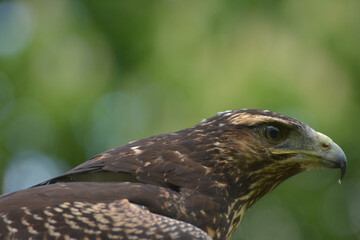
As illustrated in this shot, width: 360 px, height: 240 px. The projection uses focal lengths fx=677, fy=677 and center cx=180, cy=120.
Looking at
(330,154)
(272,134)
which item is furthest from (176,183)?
(330,154)

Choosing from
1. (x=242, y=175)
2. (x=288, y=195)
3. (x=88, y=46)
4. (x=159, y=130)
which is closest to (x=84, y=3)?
(x=88, y=46)

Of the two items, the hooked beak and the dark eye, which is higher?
the dark eye

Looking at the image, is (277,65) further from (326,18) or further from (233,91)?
(326,18)

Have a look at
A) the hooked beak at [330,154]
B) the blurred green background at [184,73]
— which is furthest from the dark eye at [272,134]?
the blurred green background at [184,73]

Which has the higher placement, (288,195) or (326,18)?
(326,18)

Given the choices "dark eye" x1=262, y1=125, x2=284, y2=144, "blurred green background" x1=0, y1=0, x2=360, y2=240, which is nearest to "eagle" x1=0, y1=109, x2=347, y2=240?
"dark eye" x1=262, y1=125, x2=284, y2=144

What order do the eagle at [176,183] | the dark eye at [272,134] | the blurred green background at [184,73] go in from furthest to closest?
the blurred green background at [184,73] → the dark eye at [272,134] → the eagle at [176,183]

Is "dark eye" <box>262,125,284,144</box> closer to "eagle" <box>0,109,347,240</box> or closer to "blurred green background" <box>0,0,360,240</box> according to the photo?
"eagle" <box>0,109,347,240</box>

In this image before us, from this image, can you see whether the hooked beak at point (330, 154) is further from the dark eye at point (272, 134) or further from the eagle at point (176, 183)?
the dark eye at point (272, 134)

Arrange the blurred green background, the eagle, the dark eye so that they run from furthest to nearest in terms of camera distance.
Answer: the blurred green background, the dark eye, the eagle
